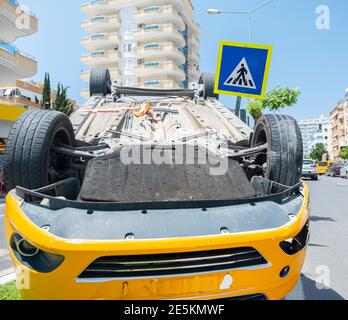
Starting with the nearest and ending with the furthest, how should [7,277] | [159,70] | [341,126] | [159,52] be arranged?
[7,277], [159,70], [159,52], [341,126]

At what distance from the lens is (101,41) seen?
4616 centimetres

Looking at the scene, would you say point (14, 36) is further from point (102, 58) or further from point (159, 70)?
point (102, 58)

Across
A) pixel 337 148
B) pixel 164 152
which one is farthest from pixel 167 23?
pixel 337 148

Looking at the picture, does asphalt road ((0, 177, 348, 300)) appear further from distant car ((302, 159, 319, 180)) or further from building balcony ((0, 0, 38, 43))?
building balcony ((0, 0, 38, 43))

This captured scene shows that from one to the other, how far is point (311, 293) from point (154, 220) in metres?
1.92

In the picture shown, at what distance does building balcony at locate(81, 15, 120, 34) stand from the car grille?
4978 centimetres

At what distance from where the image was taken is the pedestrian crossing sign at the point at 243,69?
4.49 metres

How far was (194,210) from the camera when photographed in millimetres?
1918

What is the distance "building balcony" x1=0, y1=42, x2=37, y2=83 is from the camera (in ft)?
59.0

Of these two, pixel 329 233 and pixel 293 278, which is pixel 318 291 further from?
pixel 329 233

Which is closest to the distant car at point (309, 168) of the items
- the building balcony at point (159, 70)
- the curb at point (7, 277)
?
the curb at point (7, 277)

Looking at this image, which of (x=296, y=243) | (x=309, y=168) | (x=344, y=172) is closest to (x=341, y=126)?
(x=344, y=172)

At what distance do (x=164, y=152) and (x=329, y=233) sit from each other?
391 centimetres

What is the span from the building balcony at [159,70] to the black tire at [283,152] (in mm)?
40368
